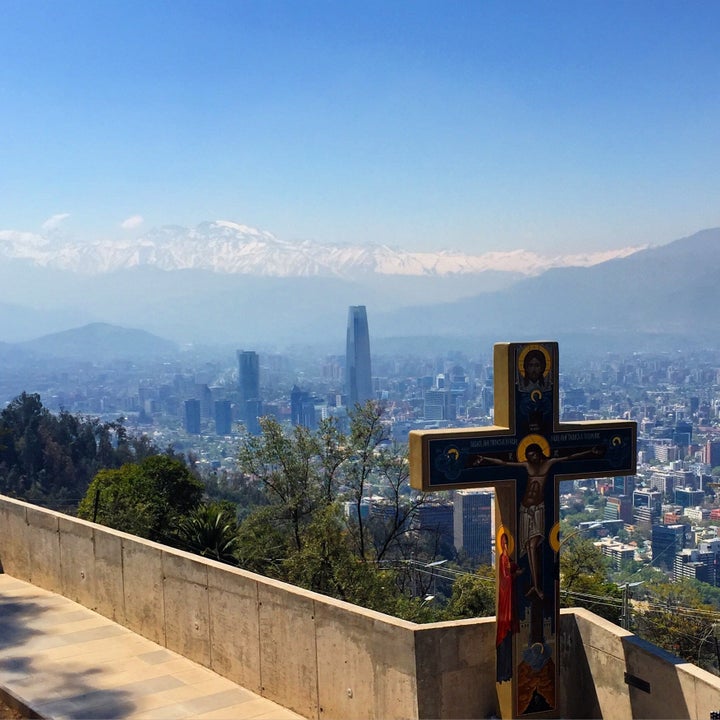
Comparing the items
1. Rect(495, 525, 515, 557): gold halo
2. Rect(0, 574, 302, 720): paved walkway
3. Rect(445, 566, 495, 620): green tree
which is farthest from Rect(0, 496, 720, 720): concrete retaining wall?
Rect(445, 566, 495, 620): green tree

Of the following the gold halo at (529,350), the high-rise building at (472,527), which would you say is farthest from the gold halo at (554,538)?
the high-rise building at (472,527)

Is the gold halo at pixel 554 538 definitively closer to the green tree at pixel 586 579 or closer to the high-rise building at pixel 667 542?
the green tree at pixel 586 579

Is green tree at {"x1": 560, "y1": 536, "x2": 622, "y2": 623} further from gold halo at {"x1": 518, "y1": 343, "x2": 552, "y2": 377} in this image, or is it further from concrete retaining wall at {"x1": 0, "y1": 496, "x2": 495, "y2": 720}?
gold halo at {"x1": 518, "y1": 343, "x2": 552, "y2": 377}

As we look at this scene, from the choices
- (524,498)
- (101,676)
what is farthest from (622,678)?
(101,676)

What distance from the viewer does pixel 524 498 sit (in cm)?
837

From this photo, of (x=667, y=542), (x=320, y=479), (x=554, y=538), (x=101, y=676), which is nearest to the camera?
(x=554, y=538)

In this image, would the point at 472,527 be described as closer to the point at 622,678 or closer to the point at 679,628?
the point at 679,628

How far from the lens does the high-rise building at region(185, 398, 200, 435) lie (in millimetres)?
194125

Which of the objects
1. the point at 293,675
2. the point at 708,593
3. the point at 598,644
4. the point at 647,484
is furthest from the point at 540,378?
the point at 647,484

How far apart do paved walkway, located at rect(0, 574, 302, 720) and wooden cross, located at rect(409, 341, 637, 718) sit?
2.18m

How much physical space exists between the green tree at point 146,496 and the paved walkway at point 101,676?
32.1 feet

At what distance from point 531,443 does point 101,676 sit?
4828 millimetres

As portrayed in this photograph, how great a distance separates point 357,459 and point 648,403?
531 ft

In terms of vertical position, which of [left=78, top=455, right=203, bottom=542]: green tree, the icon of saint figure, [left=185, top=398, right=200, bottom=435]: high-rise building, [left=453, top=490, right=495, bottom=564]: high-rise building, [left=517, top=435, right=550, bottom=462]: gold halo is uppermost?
[left=517, top=435, right=550, bottom=462]: gold halo
